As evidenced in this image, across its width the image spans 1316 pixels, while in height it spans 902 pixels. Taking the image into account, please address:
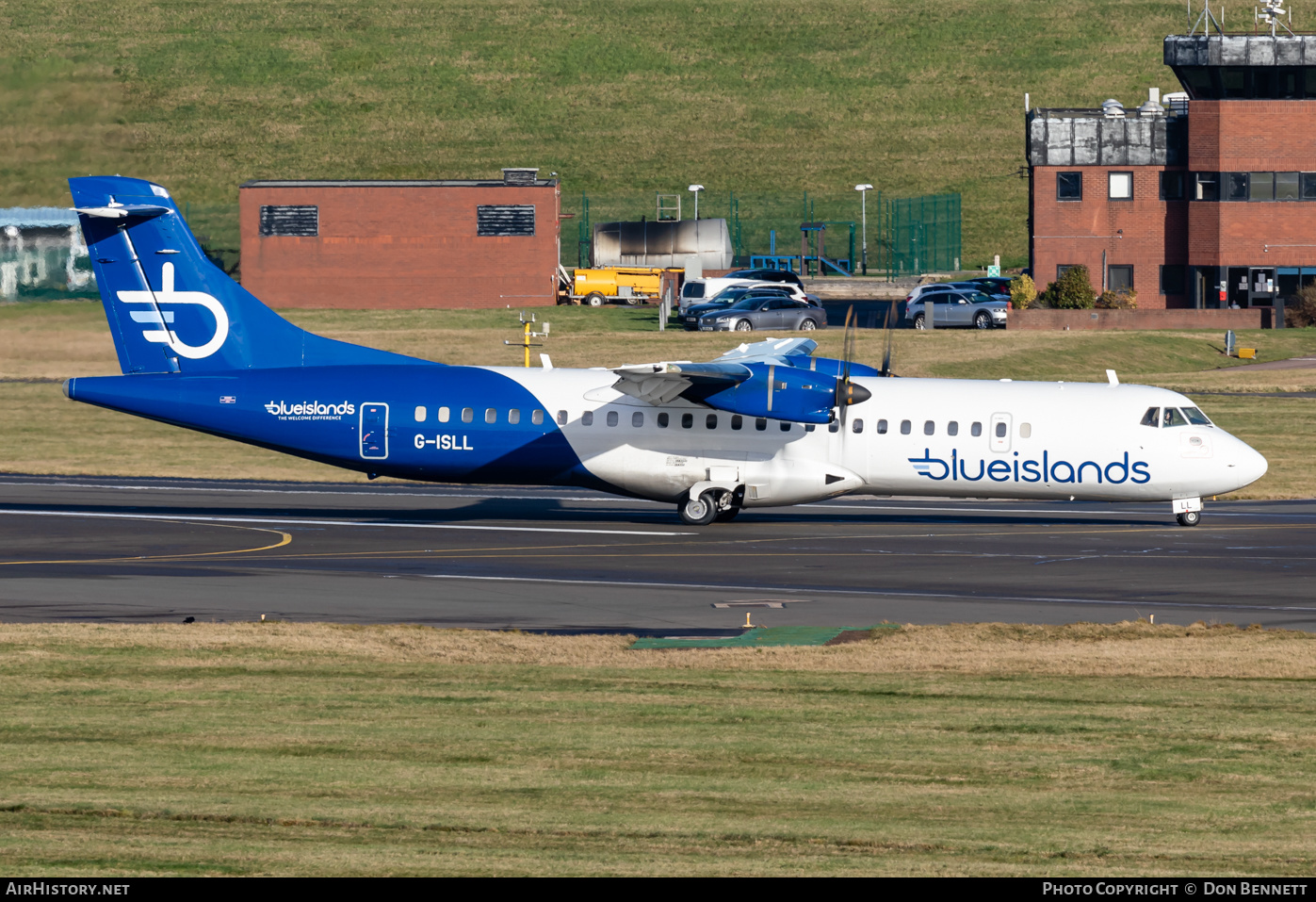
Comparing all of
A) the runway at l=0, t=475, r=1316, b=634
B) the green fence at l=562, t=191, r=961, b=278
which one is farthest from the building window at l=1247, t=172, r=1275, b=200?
the runway at l=0, t=475, r=1316, b=634

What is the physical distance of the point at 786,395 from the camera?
99.7 ft

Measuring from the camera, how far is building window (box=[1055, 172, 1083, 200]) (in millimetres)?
76750

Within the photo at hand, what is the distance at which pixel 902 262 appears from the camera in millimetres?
112875

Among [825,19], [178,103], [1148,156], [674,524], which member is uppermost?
[825,19]

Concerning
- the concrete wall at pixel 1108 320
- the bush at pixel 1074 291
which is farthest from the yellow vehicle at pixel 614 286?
the bush at pixel 1074 291

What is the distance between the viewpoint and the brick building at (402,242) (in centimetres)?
8225

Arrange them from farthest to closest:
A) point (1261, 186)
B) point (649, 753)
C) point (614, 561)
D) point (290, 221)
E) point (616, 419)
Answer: point (290, 221) < point (1261, 186) < point (616, 419) < point (614, 561) < point (649, 753)

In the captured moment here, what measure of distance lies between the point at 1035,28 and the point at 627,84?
38.3 m

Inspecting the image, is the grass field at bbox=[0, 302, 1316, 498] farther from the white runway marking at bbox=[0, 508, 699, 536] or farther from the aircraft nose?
the white runway marking at bbox=[0, 508, 699, 536]

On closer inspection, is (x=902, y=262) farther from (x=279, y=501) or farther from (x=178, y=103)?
(x=279, y=501)

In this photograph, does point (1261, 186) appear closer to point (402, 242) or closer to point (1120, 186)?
point (1120, 186)

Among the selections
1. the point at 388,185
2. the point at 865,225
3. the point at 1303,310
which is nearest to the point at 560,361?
the point at 388,185

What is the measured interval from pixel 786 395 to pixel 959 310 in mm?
43021

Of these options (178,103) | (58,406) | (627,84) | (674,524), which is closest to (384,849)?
(674,524)
